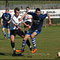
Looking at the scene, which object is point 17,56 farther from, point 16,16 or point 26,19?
point 26,19

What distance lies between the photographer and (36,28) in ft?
41.7

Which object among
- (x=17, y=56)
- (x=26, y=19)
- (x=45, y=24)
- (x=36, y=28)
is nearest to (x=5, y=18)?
(x=26, y=19)

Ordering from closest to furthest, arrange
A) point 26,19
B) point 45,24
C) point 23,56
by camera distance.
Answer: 1. point 23,56
2. point 26,19
3. point 45,24

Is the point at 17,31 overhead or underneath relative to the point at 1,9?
overhead

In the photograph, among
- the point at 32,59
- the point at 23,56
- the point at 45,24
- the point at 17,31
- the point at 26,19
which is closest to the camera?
the point at 32,59

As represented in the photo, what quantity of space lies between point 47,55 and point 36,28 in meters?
1.76

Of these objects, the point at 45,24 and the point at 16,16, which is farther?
the point at 45,24

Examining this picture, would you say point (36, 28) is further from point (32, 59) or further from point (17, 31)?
point (32, 59)

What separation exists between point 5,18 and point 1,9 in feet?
44.0

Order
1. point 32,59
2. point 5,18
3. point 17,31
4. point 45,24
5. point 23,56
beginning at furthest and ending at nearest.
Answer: point 45,24
point 5,18
point 17,31
point 23,56
point 32,59

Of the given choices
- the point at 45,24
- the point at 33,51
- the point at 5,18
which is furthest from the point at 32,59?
the point at 45,24

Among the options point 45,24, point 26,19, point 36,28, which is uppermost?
point 36,28

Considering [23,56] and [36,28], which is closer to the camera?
[23,56]

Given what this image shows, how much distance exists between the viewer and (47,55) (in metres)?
11.4
